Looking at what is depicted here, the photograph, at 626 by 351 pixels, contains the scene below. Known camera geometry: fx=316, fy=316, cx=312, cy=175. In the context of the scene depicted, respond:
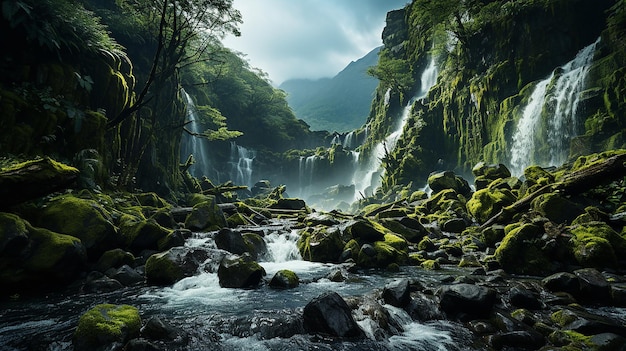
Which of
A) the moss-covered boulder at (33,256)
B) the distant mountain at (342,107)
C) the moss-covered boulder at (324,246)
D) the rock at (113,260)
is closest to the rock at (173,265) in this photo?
the rock at (113,260)

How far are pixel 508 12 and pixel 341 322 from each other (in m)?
35.1

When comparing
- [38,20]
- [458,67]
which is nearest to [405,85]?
[458,67]

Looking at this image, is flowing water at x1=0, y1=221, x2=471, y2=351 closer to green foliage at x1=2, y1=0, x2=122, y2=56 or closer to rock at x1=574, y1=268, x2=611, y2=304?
rock at x1=574, y1=268, x2=611, y2=304

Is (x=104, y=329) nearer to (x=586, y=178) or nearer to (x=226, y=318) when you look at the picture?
(x=226, y=318)

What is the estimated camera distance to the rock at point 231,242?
1134 cm

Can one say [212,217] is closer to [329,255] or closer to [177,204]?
[329,255]

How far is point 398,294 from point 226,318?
342 centimetres

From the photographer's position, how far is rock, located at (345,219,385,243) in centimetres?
1230

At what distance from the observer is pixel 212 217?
49.9 ft

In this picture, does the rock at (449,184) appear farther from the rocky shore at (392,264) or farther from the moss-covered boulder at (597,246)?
the moss-covered boulder at (597,246)

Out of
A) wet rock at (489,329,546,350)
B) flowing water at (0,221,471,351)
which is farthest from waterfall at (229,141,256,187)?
wet rock at (489,329,546,350)

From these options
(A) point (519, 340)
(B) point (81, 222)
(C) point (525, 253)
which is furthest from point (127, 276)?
(C) point (525, 253)

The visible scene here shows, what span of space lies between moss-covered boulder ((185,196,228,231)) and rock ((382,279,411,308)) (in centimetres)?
1013

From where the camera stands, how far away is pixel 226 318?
19.7ft
